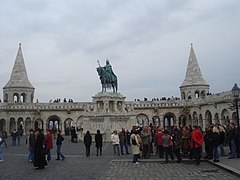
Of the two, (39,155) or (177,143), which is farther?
(177,143)

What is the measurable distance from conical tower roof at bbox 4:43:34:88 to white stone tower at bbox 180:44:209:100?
22536mm

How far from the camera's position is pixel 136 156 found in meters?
12.4

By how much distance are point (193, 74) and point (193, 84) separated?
1.54 metres

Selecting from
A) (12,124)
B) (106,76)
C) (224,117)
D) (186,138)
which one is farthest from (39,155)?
(12,124)

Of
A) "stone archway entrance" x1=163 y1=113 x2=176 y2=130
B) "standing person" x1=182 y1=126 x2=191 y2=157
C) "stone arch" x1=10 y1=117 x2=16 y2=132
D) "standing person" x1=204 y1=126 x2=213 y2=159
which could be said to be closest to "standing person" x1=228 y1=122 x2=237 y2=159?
"standing person" x1=204 y1=126 x2=213 y2=159

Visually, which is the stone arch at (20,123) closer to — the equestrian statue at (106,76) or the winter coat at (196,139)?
the equestrian statue at (106,76)

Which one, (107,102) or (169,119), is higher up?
(107,102)

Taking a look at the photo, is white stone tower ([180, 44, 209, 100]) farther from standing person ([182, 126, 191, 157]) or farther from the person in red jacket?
the person in red jacket

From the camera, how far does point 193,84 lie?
44875 millimetres

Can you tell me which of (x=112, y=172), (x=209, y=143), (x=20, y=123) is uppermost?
(x=20, y=123)

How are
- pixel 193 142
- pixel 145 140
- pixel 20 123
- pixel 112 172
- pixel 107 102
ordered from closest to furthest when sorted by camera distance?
pixel 112 172 → pixel 193 142 → pixel 145 140 → pixel 107 102 → pixel 20 123

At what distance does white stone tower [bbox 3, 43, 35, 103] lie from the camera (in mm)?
44438

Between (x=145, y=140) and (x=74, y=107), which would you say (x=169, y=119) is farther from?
(x=145, y=140)

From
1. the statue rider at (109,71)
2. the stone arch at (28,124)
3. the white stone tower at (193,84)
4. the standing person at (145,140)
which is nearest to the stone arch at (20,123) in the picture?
the stone arch at (28,124)
